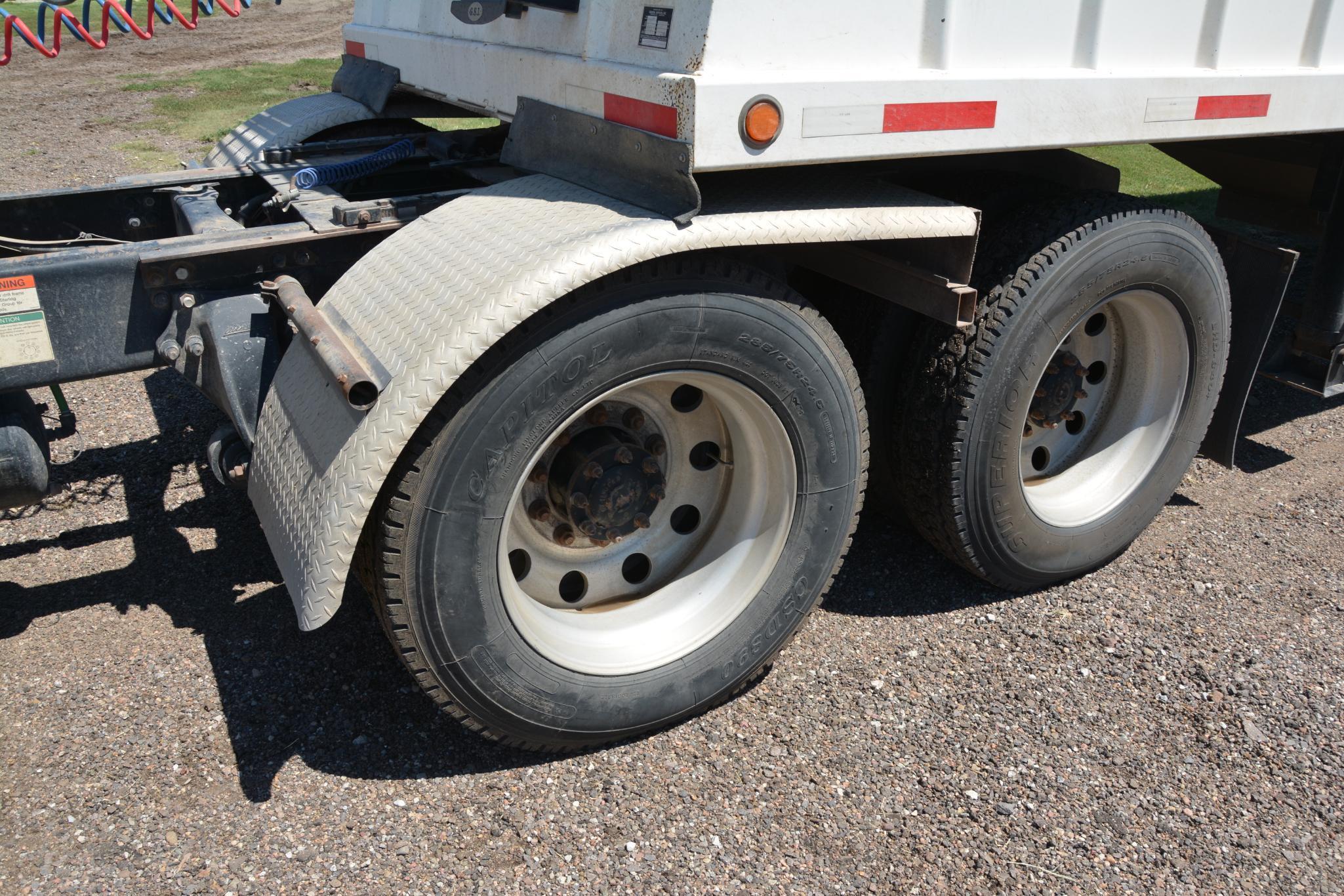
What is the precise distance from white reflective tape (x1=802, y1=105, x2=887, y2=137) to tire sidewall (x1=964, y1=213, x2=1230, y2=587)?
79 cm

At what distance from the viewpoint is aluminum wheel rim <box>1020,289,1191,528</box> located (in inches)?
141

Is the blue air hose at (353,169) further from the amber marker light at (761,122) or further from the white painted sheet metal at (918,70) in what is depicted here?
the amber marker light at (761,122)

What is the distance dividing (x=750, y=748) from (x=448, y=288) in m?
1.47

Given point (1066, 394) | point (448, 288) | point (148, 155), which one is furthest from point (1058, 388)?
point (148, 155)

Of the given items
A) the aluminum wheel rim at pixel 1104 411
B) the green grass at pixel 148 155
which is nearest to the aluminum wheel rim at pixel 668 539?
the aluminum wheel rim at pixel 1104 411

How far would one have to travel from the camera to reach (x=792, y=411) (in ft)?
9.18

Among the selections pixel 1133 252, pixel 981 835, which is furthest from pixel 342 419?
pixel 1133 252

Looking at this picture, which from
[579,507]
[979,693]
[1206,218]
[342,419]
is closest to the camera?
[342,419]

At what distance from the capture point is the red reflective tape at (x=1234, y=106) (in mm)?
3180

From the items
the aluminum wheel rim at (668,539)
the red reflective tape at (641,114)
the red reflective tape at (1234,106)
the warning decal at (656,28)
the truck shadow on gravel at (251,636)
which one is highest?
the red reflective tape at (1234,106)

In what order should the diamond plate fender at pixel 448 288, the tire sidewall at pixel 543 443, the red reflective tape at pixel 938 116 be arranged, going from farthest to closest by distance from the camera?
the red reflective tape at pixel 938 116
the tire sidewall at pixel 543 443
the diamond plate fender at pixel 448 288

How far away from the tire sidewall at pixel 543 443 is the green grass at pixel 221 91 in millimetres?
8668

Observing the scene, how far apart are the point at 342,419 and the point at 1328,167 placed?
3.90 m

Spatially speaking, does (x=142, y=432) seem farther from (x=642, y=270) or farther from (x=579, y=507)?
(x=642, y=270)
